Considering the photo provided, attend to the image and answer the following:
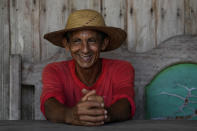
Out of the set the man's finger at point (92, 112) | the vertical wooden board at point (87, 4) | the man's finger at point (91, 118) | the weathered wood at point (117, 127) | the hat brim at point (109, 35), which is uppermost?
the vertical wooden board at point (87, 4)

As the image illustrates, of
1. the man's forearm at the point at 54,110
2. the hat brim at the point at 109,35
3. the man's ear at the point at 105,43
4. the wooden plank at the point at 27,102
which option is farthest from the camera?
the wooden plank at the point at 27,102

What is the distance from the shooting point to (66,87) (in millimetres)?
1805

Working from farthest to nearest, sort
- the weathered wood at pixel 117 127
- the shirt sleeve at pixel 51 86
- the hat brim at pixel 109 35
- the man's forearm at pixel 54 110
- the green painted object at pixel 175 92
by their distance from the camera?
the green painted object at pixel 175 92 → the hat brim at pixel 109 35 → the shirt sleeve at pixel 51 86 → the man's forearm at pixel 54 110 → the weathered wood at pixel 117 127

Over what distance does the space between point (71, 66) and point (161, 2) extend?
1.01 m

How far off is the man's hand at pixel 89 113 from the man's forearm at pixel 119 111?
0.24 feet

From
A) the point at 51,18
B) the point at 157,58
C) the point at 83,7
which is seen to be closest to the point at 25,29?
the point at 51,18

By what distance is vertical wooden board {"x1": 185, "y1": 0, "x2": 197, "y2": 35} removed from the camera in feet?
7.64

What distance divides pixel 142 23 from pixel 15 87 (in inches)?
45.5

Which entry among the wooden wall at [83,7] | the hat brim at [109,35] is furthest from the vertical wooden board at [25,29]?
the hat brim at [109,35]

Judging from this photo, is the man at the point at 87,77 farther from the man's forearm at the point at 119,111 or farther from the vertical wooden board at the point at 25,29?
the vertical wooden board at the point at 25,29

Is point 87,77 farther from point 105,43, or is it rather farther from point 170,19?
point 170,19

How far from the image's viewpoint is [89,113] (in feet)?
4.36

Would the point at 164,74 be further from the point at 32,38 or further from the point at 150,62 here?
the point at 32,38

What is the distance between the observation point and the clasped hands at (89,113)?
52.4 inches
